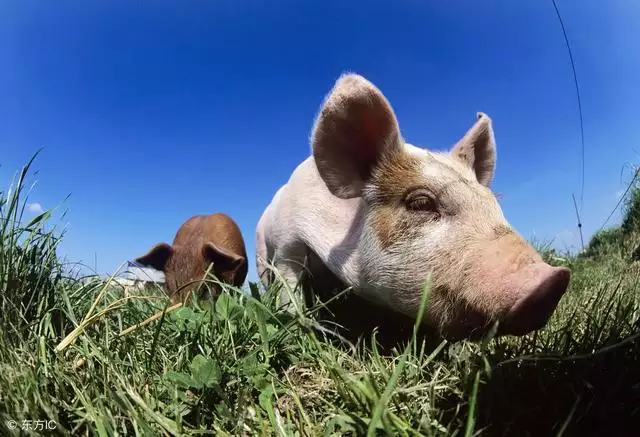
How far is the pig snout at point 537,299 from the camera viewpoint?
76.0 inches

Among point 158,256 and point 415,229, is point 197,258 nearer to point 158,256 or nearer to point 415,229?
point 158,256

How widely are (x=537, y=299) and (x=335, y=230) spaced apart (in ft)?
4.85

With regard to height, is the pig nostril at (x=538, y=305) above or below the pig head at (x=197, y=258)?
below

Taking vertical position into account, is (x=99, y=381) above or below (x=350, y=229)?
below

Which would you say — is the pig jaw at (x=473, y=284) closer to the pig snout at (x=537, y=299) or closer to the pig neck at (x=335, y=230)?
the pig snout at (x=537, y=299)

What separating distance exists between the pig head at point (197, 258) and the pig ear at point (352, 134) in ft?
7.09

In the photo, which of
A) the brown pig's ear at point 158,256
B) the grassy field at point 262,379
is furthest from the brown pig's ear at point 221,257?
the grassy field at point 262,379

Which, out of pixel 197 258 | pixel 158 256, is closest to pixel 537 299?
pixel 197 258

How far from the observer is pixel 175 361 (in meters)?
2.04

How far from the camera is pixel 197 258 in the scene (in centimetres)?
525

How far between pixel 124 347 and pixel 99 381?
32cm

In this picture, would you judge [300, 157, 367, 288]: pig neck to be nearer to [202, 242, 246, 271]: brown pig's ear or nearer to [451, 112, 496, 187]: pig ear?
[451, 112, 496, 187]: pig ear

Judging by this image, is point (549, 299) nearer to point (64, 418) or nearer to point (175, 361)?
point (175, 361)

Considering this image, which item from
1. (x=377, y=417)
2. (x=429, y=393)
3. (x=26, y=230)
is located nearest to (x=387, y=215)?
(x=429, y=393)
